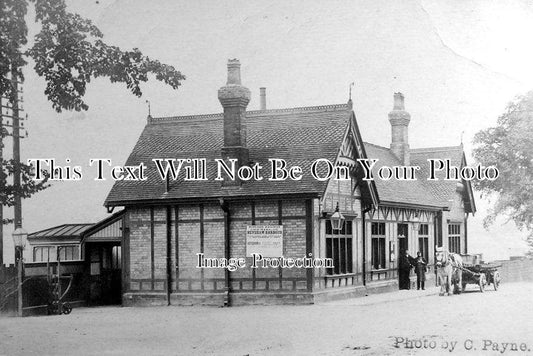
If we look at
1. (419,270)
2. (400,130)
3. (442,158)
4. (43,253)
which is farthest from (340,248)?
(400,130)

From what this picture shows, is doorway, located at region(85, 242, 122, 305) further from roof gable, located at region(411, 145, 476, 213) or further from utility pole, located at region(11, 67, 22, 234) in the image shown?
roof gable, located at region(411, 145, 476, 213)

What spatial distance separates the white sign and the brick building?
37 millimetres

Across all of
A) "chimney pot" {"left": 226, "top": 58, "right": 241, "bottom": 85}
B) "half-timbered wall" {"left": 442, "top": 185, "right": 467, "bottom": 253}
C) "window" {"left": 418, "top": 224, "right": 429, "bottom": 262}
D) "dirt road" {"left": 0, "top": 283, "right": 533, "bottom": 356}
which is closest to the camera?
"dirt road" {"left": 0, "top": 283, "right": 533, "bottom": 356}

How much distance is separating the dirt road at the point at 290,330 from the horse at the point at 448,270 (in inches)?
107

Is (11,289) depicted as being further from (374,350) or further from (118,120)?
(374,350)

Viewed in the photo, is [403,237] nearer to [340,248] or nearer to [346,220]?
[346,220]

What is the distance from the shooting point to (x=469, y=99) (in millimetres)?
15148

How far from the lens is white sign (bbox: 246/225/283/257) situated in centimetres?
2097

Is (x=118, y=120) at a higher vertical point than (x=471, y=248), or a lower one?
higher

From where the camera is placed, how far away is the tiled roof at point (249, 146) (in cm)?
2128

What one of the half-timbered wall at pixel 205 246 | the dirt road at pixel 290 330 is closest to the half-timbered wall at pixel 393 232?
the dirt road at pixel 290 330

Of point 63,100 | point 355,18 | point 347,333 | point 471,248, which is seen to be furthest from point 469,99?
point 471,248

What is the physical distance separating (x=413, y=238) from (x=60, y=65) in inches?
676

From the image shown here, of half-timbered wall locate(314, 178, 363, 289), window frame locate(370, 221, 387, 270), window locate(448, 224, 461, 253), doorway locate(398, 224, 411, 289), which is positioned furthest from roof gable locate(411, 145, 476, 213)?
half-timbered wall locate(314, 178, 363, 289)
